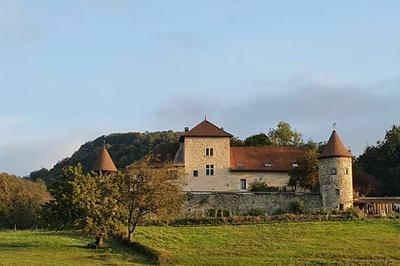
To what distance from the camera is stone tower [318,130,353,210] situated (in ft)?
203

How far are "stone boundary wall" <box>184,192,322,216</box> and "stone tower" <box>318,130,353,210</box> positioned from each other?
987 millimetres

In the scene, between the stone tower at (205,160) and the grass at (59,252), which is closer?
the grass at (59,252)

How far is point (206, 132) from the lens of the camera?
6938 centimetres

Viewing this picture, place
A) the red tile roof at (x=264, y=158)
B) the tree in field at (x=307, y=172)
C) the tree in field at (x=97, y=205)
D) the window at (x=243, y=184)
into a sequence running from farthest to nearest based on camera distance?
the red tile roof at (x=264, y=158) → the window at (x=243, y=184) → the tree in field at (x=307, y=172) → the tree in field at (x=97, y=205)

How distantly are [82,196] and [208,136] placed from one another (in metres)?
23.3

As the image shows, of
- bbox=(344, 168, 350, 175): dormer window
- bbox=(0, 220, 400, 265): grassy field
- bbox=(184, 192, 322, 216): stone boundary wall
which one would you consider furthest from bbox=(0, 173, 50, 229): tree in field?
bbox=(344, 168, 350, 175): dormer window

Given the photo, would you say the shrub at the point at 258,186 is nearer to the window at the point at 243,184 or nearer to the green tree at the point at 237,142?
the window at the point at 243,184

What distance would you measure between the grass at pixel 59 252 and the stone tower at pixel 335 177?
21129 millimetres

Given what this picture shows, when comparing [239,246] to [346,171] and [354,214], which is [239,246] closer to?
[354,214]

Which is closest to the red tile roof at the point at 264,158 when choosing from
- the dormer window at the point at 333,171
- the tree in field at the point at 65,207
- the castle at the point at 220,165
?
the castle at the point at 220,165

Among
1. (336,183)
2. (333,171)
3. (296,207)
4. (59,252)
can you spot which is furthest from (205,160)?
(59,252)

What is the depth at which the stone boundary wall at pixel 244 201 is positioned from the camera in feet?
204

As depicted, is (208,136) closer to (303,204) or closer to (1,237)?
(303,204)

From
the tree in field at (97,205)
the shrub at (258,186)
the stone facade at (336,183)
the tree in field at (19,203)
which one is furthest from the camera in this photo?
the tree in field at (19,203)
